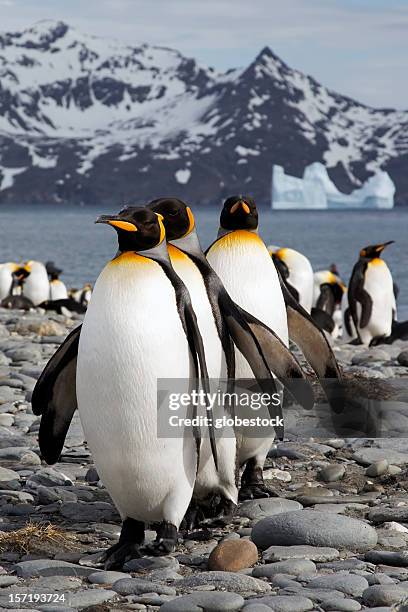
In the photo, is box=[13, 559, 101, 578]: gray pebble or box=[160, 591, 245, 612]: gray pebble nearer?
box=[160, 591, 245, 612]: gray pebble

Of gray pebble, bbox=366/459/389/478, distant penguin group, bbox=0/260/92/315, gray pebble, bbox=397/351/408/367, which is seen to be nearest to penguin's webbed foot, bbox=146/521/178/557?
gray pebble, bbox=366/459/389/478

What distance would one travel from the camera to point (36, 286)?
20625 millimetres

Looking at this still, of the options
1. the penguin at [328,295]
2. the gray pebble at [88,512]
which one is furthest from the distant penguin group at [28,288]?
the gray pebble at [88,512]

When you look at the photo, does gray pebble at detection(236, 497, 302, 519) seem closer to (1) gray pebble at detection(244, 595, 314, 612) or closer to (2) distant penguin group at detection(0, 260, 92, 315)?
(1) gray pebble at detection(244, 595, 314, 612)

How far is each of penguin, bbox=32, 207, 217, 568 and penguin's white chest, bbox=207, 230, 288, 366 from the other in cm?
89

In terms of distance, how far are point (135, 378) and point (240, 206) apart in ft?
4.61

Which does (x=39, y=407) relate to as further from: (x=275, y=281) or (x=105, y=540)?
(x=275, y=281)

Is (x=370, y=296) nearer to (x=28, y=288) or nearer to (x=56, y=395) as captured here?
(x=56, y=395)

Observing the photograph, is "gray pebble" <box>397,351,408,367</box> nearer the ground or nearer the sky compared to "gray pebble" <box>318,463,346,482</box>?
nearer the ground

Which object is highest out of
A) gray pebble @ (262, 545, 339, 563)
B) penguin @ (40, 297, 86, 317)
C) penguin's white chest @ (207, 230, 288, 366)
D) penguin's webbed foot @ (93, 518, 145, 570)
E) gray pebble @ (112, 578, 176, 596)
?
penguin's white chest @ (207, 230, 288, 366)

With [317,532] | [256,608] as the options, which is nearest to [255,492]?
[317,532]

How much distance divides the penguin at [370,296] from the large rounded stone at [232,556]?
930cm

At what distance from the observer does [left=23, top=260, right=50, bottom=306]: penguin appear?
20.6 m

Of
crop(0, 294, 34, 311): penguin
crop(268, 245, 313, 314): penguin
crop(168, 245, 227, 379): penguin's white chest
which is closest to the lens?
crop(168, 245, 227, 379): penguin's white chest
